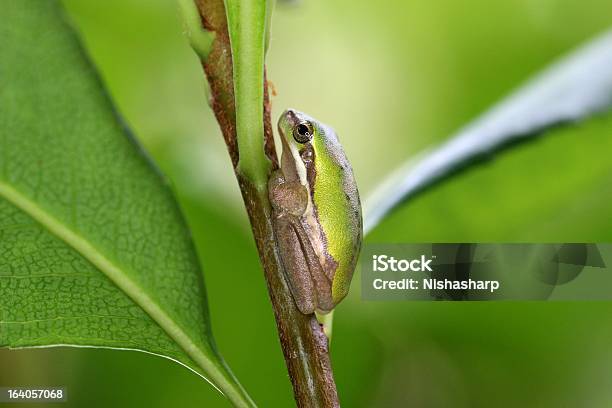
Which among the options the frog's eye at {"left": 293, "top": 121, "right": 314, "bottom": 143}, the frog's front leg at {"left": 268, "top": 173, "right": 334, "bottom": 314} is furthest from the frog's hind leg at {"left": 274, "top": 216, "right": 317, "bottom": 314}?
the frog's eye at {"left": 293, "top": 121, "right": 314, "bottom": 143}

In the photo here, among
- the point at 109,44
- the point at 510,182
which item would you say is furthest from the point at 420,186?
the point at 109,44

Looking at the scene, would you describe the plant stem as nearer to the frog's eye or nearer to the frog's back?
the frog's back

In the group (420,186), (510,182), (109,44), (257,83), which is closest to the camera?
(257,83)

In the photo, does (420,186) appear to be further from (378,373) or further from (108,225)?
(378,373)

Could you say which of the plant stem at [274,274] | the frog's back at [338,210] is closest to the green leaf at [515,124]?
the frog's back at [338,210]

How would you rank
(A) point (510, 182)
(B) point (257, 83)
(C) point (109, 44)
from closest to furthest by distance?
1. (B) point (257, 83)
2. (A) point (510, 182)
3. (C) point (109, 44)

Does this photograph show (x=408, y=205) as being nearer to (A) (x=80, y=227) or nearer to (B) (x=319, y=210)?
(B) (x=319, y=210)

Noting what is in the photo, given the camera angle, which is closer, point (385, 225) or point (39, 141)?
point (39, 141)
